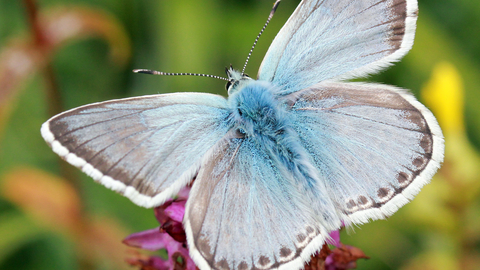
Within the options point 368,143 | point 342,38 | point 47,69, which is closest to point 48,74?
point 47,69

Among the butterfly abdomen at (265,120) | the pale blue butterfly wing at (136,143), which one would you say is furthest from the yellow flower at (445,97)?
the pale blue butterfly wing at (136,143)

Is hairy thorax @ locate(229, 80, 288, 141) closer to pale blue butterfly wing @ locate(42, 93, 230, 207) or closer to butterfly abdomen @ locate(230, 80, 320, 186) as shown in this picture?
butterfly abdomen @ locate(230, 80, 320, 186)

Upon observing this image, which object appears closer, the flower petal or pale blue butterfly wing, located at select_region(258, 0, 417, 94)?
pale blue butterfly wing, located at select_region(258, 0, 417, 94)

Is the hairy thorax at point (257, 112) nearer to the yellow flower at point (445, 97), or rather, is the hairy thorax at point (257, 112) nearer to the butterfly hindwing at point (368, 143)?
the butterfly hindwing at point (368, 143)

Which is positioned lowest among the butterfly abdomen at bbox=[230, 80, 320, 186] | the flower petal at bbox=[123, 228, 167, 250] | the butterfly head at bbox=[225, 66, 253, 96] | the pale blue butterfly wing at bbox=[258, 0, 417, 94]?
the flower petal at bbox=[123, 228, 167, 250]

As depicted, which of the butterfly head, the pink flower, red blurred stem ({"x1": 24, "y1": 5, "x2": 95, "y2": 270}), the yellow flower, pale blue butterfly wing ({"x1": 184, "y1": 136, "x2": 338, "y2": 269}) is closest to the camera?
pale blue butterfly wing ({"x1": 184, "y1": 136, "x2": 338, "y2": 269})

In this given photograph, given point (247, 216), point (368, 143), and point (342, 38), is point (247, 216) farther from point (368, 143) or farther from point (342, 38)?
point (342, 38)

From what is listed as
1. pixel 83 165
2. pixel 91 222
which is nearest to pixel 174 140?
pixel 83 165

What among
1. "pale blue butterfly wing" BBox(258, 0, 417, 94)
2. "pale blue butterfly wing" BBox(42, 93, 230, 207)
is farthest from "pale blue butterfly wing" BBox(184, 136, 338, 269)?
"pale blue butterfly wing" BBox(258, 0, 417, 94)
